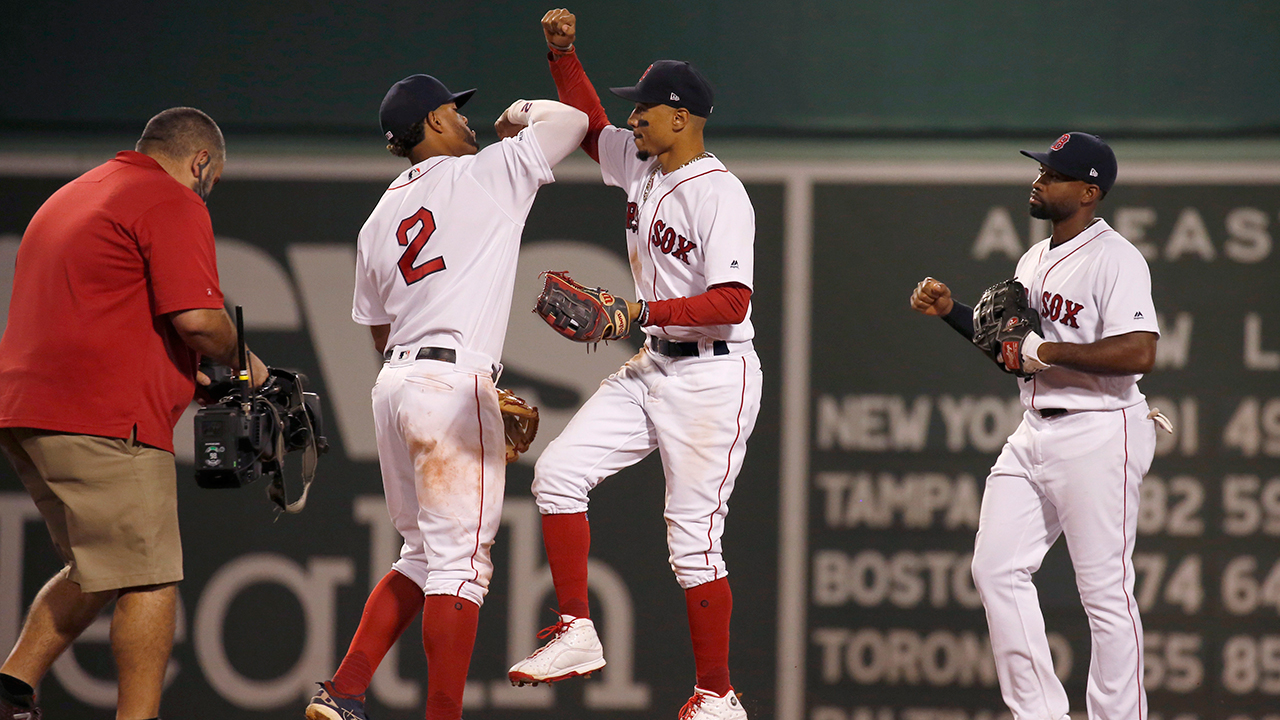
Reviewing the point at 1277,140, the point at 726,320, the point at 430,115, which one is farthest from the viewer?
the point at 1277,140

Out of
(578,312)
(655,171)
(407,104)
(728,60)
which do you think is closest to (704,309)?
(578,312)

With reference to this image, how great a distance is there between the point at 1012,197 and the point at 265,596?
3540 millimetres

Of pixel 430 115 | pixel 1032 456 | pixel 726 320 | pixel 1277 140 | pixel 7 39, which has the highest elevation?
pixel 7 39

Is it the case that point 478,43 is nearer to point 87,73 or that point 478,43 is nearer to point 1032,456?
point 87,73

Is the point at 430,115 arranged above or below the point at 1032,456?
above

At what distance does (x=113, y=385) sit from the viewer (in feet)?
9.87

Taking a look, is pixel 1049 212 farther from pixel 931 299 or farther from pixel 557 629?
pixel 557 629

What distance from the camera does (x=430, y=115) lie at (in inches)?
133

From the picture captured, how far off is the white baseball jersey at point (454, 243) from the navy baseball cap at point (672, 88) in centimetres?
36

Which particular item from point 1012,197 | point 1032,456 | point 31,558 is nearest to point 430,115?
point 1032,456

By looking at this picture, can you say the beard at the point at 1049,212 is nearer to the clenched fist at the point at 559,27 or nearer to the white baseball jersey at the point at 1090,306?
the white baseball jersey at the point at 1090,306

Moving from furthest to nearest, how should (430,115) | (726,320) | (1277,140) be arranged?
(1277,140), (430,115), (726,320)

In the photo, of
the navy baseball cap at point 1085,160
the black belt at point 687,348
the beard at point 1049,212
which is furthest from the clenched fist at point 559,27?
the beard at point 1049,212

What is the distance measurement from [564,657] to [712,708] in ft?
1.53
